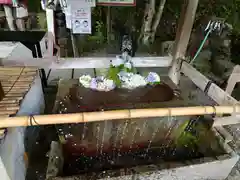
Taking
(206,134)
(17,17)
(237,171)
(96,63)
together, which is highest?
(17,17)

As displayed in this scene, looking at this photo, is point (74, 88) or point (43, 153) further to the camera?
point (74, 88)

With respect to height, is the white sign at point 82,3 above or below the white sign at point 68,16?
above

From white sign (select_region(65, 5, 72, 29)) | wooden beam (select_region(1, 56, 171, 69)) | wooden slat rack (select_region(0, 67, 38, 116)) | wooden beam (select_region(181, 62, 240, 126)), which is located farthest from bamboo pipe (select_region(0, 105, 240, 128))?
white sign (select_region(65, 5, 72, 29))

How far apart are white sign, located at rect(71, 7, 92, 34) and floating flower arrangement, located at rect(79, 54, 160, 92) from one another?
2.40 feet

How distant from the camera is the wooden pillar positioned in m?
2.05

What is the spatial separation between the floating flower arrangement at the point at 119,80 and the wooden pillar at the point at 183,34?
0.42m

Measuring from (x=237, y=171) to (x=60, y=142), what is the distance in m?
1.42

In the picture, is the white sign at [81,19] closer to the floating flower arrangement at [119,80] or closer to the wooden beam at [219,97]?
the floating flower arrangement at [119,80]

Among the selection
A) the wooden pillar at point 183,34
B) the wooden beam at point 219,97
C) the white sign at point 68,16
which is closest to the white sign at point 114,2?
the white sign at point 68,16

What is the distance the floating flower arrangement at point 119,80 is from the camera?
1798 mm

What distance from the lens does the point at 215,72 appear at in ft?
9.63

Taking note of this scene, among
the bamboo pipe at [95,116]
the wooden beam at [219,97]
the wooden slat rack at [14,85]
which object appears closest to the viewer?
the bamboo pipe at [95,116]

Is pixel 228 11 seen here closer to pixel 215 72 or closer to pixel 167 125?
pixel 215 72

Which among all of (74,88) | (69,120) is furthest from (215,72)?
(69,120)
